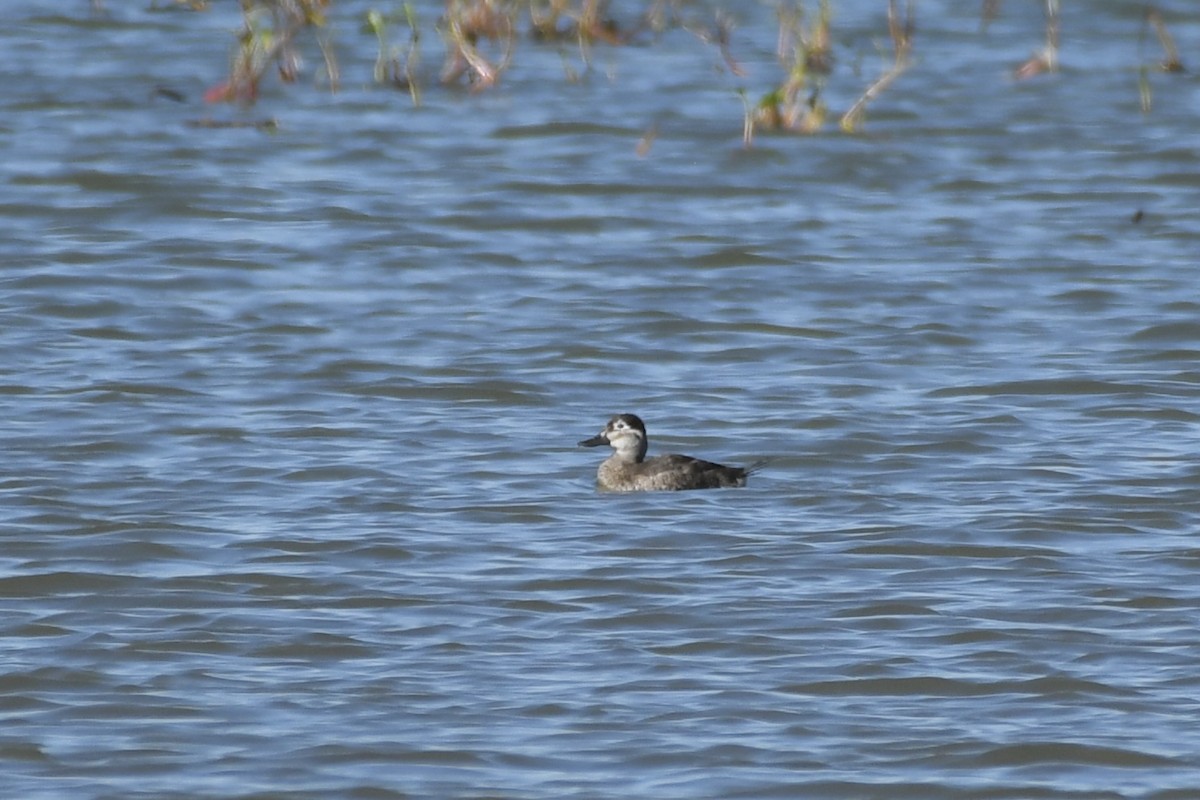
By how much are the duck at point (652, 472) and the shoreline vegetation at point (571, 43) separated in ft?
21.3

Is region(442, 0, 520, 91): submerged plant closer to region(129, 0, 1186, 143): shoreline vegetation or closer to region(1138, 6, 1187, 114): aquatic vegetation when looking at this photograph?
region(129, 0, 1186, 143): shoreline vegetation

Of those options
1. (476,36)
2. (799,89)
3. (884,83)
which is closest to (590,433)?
(884,83)

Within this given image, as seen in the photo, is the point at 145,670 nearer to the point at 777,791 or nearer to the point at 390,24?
the point at 777,791

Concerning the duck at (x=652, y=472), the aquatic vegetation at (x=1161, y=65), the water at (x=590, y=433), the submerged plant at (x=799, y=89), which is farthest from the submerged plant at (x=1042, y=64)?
the duck at (x=652, y=472)

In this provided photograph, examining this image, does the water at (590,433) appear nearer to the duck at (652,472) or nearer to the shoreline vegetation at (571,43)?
the duck at (652,472)

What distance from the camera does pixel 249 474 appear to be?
9359 mm

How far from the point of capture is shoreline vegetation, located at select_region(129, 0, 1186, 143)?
675 inches

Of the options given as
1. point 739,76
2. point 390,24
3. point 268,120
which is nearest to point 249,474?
point 268,120

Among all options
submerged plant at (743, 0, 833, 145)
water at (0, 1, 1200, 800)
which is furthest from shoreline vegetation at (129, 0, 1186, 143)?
water at (0, 1, 1200, 800)

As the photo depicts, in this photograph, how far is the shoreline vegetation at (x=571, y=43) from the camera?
17156 mm

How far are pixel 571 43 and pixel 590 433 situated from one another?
33.7 feet

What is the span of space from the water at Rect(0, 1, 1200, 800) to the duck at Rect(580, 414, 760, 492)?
0.28ft

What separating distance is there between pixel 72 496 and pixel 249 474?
72 cm

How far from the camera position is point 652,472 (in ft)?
30.7
